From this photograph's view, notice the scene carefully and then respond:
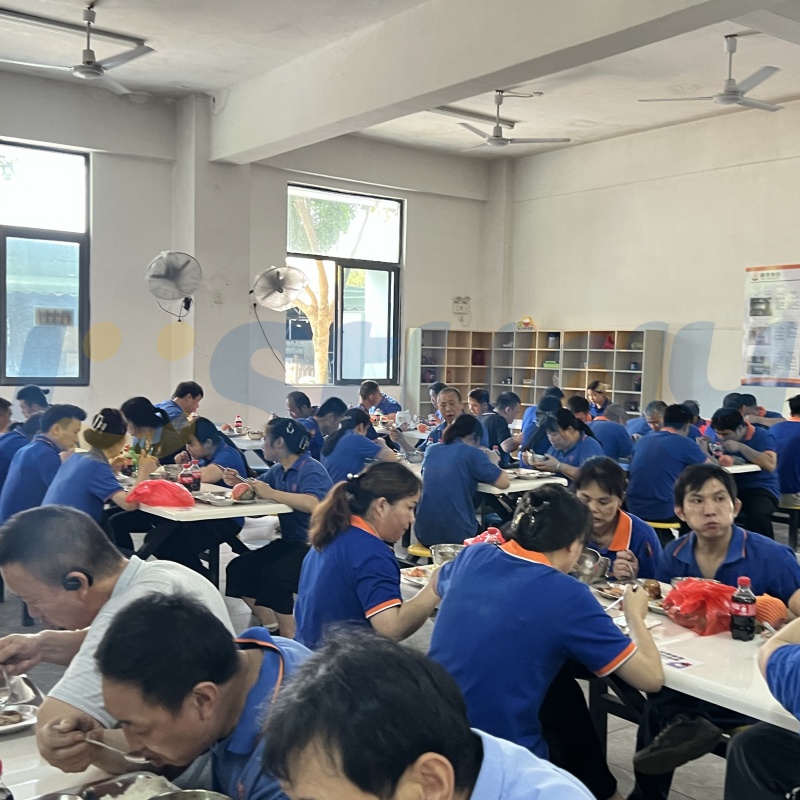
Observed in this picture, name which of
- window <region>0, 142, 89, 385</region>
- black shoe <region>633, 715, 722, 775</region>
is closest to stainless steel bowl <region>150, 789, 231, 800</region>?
black shoe <region>633, 715, 722, 775</region>

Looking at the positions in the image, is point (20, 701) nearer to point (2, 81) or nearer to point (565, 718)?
point (565, 718)

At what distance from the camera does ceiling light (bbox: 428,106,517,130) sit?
920 cm

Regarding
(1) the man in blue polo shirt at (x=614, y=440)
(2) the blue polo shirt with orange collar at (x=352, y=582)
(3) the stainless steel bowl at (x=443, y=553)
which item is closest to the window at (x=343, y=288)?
(1) the man in blue polo shirt at (x=614, y=440)

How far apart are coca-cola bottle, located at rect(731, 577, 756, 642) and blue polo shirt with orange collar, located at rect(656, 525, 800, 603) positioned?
312mm

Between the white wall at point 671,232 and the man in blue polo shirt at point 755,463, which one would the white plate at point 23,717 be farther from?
the white wall at point 671,232

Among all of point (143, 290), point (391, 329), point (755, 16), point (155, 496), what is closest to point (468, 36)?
point (755, 16)

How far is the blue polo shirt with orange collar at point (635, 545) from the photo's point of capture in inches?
128

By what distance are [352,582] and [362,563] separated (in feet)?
0.23

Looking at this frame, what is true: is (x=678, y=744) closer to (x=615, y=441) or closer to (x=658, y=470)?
(x=658, y=470)

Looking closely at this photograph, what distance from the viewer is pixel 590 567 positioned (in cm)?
313

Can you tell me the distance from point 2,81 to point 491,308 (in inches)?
258

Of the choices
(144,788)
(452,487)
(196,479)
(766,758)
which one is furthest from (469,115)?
(144,788)

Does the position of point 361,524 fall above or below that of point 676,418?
below

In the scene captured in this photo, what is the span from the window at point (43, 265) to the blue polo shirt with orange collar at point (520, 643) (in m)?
7.77
